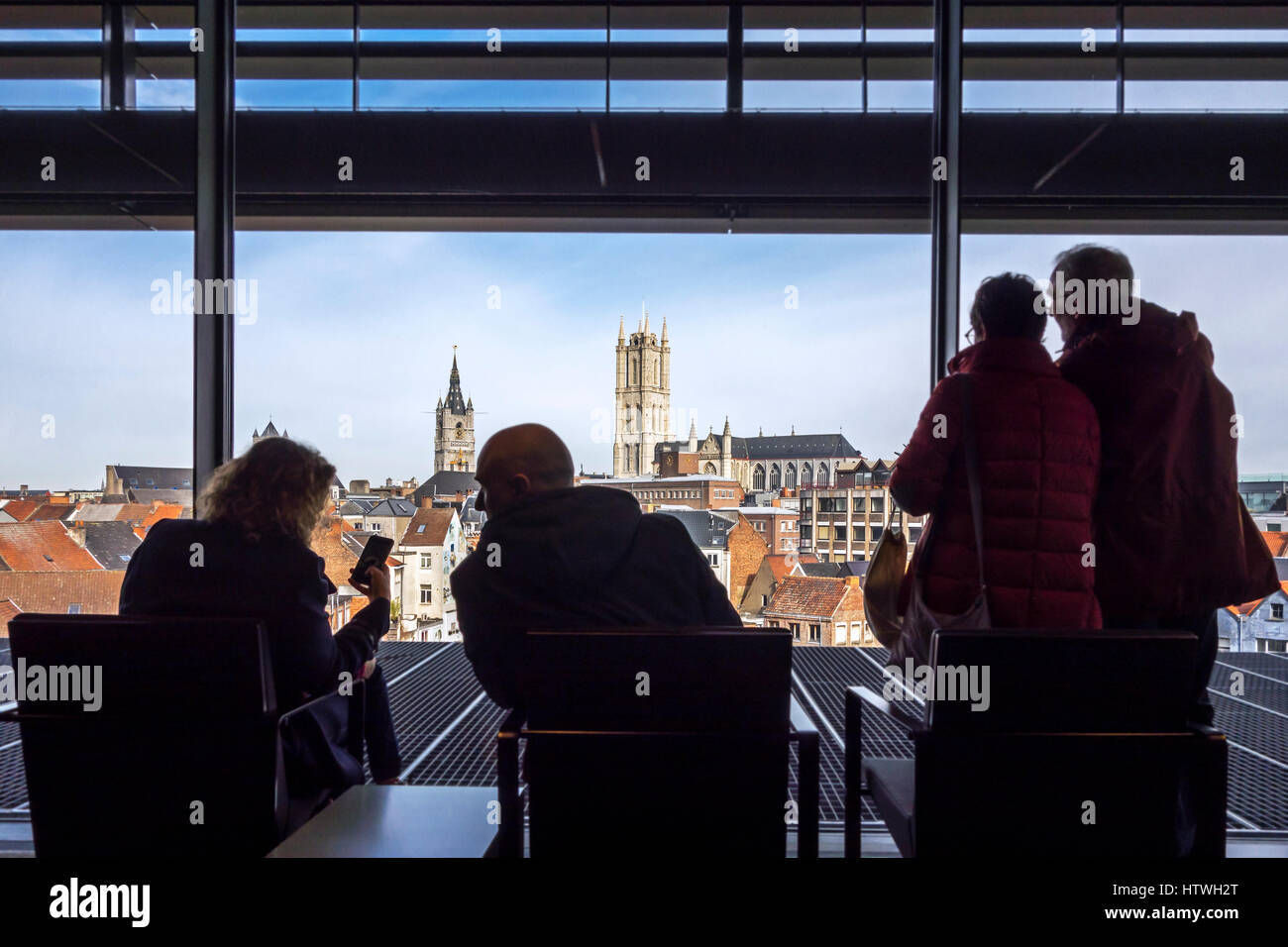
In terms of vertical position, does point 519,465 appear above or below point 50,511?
above

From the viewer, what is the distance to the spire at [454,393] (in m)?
2.46

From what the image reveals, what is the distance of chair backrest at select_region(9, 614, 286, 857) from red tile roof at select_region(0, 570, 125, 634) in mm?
726

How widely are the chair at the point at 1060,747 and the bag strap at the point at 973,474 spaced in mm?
205

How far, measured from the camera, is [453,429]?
239 cm

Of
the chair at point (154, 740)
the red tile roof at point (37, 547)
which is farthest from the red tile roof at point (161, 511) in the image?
the chair at point (154, 740)

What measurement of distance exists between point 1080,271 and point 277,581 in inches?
77.0

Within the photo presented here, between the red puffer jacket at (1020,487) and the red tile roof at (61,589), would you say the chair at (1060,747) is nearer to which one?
the red puffer jacket at (1020,487)

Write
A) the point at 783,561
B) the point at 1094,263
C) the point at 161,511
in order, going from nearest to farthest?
1. the point at 1094,263
2. the point at 161,511
3. the point at 783,561

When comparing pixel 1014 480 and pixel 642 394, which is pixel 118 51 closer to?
pixel 642 394

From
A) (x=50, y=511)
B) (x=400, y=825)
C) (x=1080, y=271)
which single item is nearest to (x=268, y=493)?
(x=400, y=825)

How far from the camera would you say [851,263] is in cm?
278

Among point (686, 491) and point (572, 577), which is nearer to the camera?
point (572, 577)
